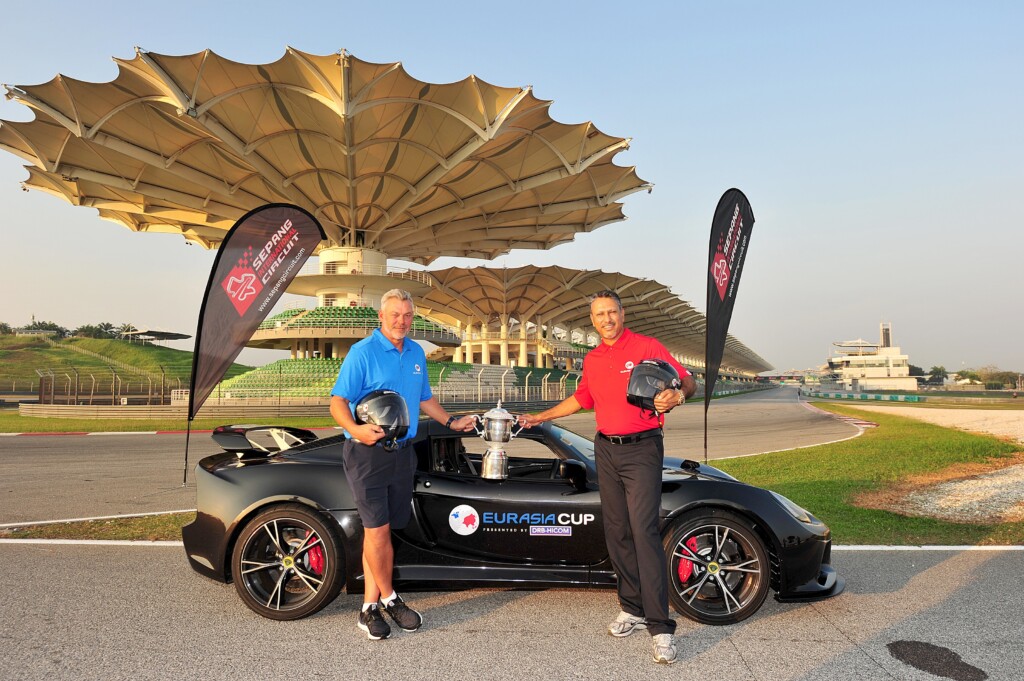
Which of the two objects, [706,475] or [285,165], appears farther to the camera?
[285,165]

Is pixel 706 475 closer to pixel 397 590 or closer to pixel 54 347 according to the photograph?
pixel 397 590

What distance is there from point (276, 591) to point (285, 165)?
117 feet

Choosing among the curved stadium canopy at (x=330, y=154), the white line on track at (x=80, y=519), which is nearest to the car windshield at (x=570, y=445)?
the white line on track at (x=80, y=519)

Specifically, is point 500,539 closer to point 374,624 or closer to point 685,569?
point 374,624

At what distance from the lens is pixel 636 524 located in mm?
3238

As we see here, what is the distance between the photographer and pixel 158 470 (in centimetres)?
991

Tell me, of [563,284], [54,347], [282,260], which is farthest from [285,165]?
[54,347]

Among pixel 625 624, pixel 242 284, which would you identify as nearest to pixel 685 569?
pixel 625 624

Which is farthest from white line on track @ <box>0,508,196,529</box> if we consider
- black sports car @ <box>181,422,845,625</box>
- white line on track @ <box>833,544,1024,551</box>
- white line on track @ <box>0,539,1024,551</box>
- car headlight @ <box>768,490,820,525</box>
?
white line on track @ <box>833,544,1024,551</box>

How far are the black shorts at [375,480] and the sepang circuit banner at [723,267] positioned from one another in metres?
3.79

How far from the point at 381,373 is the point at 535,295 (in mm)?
71158

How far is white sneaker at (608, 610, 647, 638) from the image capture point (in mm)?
3277

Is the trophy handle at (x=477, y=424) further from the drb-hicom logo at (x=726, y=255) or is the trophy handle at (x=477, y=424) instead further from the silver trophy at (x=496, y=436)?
the drb-hicom logo at (x=726, y=255)

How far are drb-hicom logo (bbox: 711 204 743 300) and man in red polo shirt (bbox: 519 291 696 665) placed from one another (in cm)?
329
